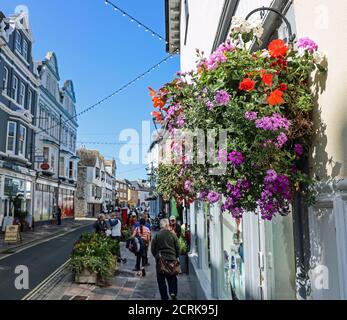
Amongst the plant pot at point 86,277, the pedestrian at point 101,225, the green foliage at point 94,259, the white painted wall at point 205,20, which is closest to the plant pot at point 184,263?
the green foliage at point 94,259

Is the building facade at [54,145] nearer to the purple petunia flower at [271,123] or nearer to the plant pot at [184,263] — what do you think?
the plant pot at [184,263]

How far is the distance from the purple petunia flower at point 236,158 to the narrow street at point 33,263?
6.69 metres

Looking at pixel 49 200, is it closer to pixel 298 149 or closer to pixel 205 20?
pixel 205 20

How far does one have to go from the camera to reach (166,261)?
6473 millimetres

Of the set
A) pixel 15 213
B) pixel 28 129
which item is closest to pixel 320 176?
pixel 15 213

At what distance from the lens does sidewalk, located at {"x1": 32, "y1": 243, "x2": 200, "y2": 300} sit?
23.4ft

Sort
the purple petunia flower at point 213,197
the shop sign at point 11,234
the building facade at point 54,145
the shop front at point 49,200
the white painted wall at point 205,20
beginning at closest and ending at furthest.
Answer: the purple petunia flower at point 213,197, the white painted wall at point 205,20, the shop sign at point 11,234, the shop front at point 49,200, the building facade at point 54,145

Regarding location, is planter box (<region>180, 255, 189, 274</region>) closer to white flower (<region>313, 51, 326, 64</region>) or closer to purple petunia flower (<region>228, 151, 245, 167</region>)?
purple petunia flower (<region>228, 151, 245, 167</region>)

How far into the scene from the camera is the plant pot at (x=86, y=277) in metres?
8.24

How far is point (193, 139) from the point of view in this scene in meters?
2.33

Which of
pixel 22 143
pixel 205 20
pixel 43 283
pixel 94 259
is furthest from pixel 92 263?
pixel 22 143
